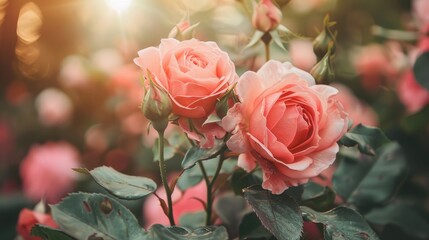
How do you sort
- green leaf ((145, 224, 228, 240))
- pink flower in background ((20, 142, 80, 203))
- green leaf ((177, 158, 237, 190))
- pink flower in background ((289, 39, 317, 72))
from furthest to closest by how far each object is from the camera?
pink flower in background ((20, 142, 80, 203)) < pink flower in background ((289, 39, 317, 72)) < green leaf ((177, 158, 237, 190)) < green leaf ((145, 224, 228, 240))

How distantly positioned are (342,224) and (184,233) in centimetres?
17

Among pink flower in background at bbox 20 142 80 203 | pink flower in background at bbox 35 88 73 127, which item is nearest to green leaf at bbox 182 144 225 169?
pink flower in background at bbox 20 142 80 203

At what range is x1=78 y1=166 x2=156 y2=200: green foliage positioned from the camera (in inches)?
24.7

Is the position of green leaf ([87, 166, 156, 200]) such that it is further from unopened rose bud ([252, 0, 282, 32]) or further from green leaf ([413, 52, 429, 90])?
green leaf ([413, 52, 429, 90])

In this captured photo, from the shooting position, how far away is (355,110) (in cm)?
146

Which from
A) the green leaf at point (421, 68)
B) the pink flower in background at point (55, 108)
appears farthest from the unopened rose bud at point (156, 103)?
the pink flower in background at point (55, 108)

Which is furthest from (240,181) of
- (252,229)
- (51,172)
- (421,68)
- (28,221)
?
(51,172)

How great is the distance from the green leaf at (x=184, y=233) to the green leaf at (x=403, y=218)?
34cm

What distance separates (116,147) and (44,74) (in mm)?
729

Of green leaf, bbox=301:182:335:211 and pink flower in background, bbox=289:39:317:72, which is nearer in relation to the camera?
green leaf, bbox=301:182:335:211

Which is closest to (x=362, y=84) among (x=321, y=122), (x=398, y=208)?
(x=398, y=208)

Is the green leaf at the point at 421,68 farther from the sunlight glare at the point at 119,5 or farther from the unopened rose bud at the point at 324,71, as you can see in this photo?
the sunlight glare at the point at 119,5

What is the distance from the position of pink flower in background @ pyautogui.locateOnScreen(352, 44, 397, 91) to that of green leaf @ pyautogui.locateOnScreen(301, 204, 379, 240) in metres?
1.00

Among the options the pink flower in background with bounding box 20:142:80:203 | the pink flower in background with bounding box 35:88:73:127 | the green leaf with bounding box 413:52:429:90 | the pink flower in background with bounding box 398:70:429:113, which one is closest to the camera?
the green leaf with bounding box 413:52:429:90
